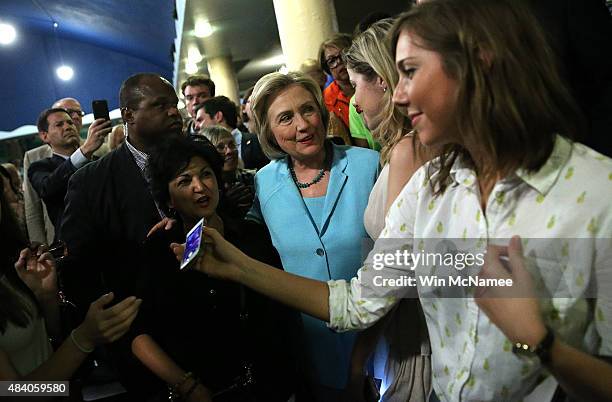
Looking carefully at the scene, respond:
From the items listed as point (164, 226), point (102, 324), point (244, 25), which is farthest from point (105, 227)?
point (244, 25)

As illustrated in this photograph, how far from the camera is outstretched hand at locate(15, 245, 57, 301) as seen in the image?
64.3 inches

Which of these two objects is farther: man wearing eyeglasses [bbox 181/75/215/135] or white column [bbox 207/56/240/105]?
white column [bbox 207/56/240/105]

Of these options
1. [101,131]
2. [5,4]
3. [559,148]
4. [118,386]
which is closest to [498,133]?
[559,148]

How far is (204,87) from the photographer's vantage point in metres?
4.71

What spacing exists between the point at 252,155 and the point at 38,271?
2408mm

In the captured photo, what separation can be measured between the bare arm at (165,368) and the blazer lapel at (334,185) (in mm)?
709

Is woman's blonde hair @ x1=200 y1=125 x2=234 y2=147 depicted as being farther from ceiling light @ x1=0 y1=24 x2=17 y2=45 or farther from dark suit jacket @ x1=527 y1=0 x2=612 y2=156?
ceiling light @ x1=0 y1=24 x2=17 y2=45

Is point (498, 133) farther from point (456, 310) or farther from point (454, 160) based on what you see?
point (456, 310)

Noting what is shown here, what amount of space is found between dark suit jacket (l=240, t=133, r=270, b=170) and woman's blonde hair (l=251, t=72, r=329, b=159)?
5.49ft

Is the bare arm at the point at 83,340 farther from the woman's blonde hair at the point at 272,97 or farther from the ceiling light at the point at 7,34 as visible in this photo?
the ceiling light at the point at 7,34

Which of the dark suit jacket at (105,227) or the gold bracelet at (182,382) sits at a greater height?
the dark suit jacket at (105,227)

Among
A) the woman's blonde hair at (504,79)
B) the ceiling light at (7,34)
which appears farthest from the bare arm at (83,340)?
the ceiling light at (7,34)

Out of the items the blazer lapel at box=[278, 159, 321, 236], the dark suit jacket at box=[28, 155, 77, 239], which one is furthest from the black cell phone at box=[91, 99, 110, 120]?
the blazer lapel at box=[278, 159, 321, 236]

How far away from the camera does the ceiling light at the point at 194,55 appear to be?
1125 centimetres
